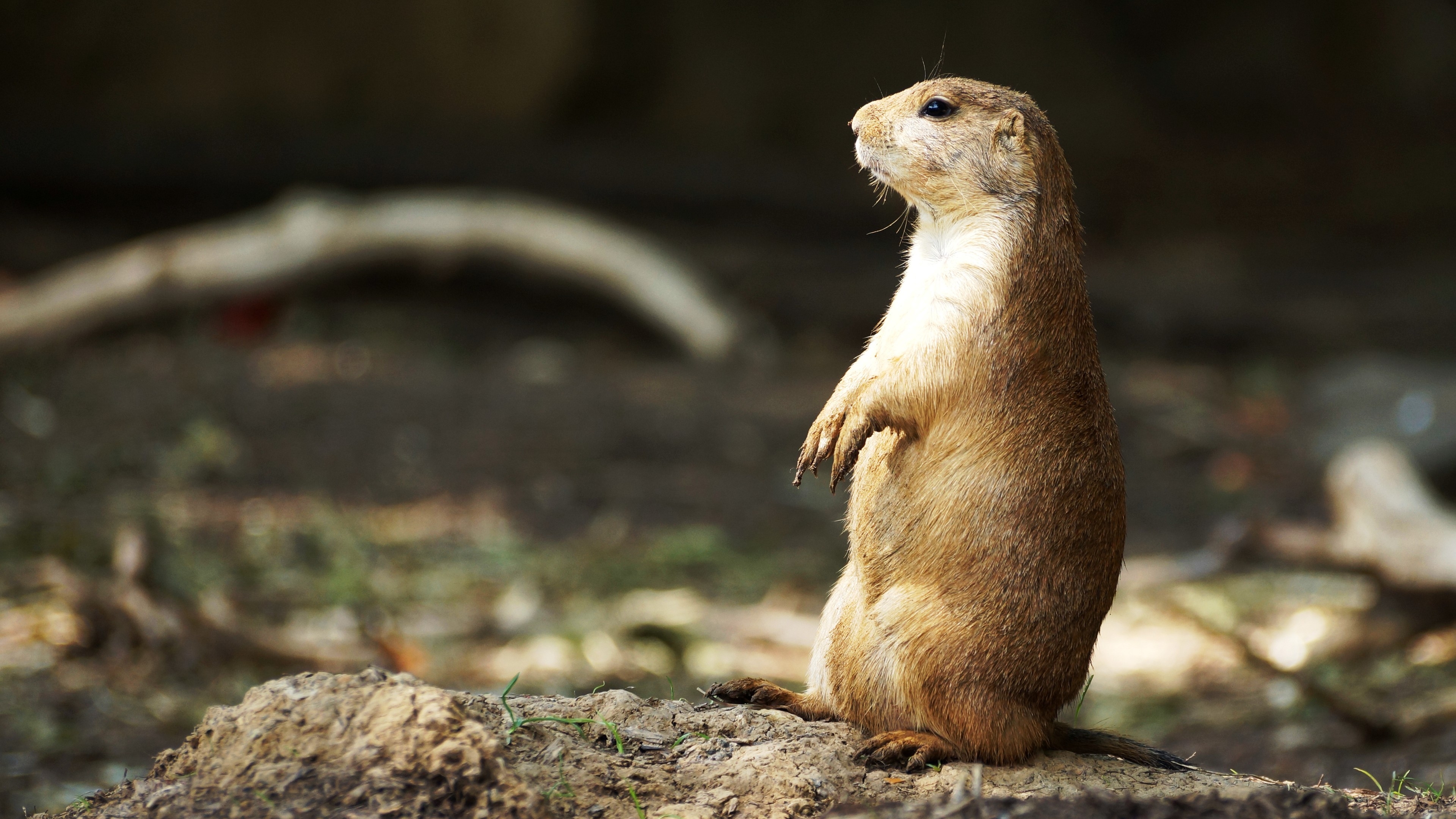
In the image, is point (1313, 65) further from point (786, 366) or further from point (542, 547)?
point (542, 547)

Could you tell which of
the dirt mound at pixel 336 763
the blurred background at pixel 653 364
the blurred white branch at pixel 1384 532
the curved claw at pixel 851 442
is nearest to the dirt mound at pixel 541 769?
the dirt mound at pixel 336 763

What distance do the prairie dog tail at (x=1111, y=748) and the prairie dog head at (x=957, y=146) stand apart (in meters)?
1.27

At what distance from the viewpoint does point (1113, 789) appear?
112 inches

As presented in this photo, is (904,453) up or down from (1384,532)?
down

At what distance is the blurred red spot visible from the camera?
10.7m

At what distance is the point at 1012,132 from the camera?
2.95m

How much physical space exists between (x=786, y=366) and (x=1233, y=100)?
23.8ft

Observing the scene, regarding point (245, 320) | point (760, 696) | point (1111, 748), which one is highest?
point (245, 320)

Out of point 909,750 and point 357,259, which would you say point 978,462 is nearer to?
point 909,750

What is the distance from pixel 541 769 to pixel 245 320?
29.6 feet

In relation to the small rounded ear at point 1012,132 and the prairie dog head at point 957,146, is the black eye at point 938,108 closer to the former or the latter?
the prairie dog head at point 957,146

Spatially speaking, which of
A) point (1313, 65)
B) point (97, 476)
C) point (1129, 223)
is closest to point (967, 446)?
point (97, 476)

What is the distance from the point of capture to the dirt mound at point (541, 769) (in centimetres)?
243

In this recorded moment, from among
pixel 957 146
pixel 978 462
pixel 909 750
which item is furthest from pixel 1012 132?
pixel 909 750
